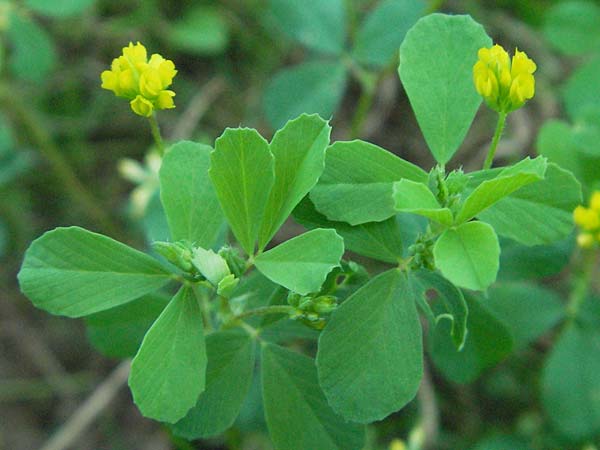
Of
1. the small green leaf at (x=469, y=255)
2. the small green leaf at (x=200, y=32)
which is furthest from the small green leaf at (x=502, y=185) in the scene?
the small green leaf at (x=200, y=32)

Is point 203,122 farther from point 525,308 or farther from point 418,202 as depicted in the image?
point 418,202

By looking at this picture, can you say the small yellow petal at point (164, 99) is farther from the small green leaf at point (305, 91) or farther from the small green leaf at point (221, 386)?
the small green leaf at point (305, 91)

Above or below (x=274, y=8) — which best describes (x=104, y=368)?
below

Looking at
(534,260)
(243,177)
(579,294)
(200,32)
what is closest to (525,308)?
(579,294)

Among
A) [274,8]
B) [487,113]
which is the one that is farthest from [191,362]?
[487,113]

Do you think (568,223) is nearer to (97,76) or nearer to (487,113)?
(487,113)

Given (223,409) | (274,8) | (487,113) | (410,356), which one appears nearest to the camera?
(410,356)

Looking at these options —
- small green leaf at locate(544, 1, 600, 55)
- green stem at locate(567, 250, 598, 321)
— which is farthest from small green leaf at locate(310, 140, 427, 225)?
small green leaf at locate(544, 1, 600, 55)
